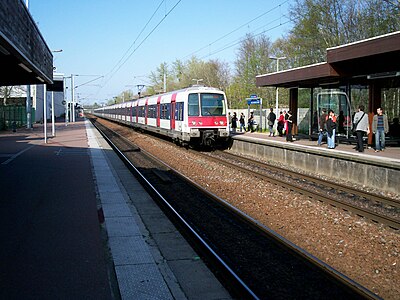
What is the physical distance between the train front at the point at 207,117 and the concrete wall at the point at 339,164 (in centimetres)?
208

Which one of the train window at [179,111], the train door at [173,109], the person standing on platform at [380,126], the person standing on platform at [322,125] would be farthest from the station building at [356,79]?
the train door at [173,109]

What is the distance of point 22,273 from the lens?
5.02 metres

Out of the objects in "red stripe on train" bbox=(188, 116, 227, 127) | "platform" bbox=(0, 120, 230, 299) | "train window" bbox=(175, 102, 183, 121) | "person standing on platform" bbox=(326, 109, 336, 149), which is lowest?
"platform" bbox=(0, 120, 230, 299)

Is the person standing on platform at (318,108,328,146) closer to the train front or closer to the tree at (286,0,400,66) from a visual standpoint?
the train front

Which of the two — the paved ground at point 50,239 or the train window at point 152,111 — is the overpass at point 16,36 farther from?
the train window at point 152,111

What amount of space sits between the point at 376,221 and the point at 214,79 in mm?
60905

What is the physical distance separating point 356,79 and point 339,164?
16.8 ft

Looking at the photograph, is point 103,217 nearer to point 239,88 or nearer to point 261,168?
point 261,168

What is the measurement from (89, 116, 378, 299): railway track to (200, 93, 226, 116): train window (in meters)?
10.5

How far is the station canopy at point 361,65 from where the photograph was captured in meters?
13.4

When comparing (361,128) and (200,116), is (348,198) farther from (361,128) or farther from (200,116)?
(200,116)

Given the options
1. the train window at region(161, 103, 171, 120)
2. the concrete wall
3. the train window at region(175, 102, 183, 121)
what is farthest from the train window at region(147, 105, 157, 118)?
the concrete wall

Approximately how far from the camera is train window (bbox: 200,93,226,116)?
66.0 feet

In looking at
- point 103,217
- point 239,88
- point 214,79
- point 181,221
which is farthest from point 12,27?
point 214,79
